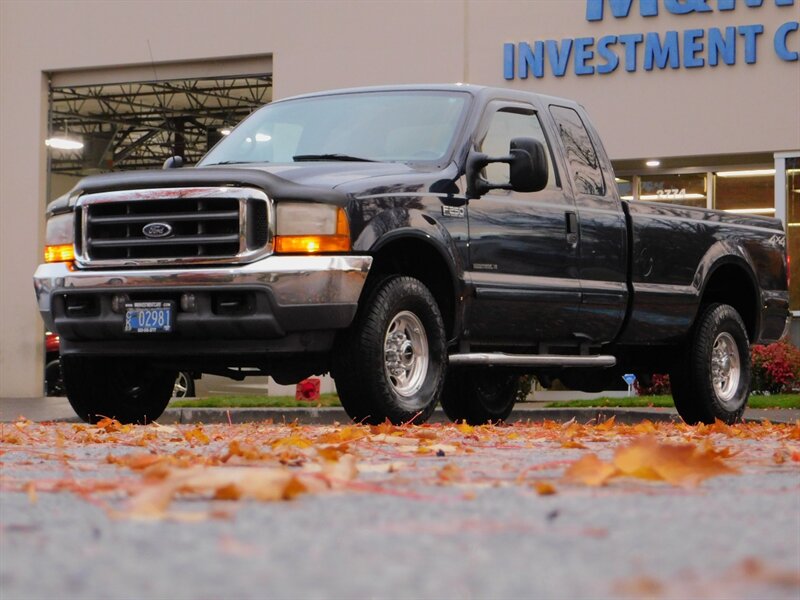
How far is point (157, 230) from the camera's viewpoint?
27.3 feet

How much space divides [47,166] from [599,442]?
18.0 metres

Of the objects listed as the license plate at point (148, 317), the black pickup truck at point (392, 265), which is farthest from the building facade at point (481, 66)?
the license plate at point (148, 317)

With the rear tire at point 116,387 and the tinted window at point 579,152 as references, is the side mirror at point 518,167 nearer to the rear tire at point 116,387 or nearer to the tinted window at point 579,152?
the tinted window at point 579,152

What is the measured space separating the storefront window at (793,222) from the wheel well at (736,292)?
8.10m

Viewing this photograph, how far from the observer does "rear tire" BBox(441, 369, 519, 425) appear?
35.6 ft

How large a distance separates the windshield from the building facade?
10.7m

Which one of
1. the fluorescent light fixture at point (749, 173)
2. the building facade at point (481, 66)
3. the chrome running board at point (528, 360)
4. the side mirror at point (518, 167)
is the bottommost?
the chrome running board at point (528, 360)

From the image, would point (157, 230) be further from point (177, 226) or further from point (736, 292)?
point (736, 292)

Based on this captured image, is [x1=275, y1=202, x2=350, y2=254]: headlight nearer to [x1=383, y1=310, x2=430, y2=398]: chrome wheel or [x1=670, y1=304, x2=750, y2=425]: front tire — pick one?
[x1=383, y1=310, x2=430, y2=398]: chrome wheel

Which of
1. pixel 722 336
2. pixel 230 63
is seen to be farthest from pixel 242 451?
pixel 230 63

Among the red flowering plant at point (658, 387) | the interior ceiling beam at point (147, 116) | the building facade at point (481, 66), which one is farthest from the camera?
the interior ceiling beam at point (147, 116)

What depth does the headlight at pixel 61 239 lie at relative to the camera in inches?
344

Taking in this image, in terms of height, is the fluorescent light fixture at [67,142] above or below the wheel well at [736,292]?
above

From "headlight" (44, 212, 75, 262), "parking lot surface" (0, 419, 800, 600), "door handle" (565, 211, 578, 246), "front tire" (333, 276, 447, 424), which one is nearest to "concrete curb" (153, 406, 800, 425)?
"door handle" (565, 211, 578, 246)
